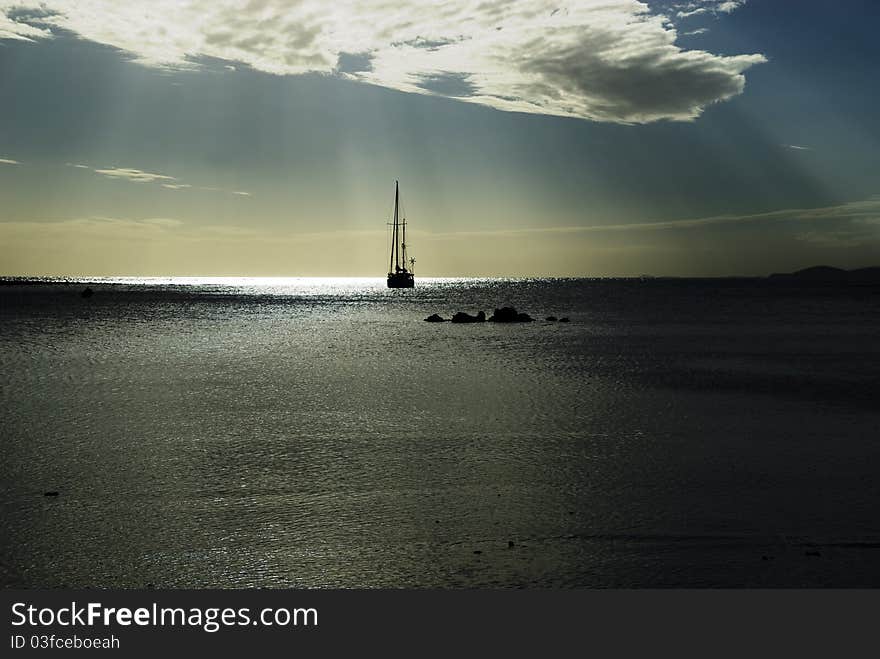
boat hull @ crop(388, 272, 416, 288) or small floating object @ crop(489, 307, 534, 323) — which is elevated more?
boat hull @ crop(388, 272, 416, 288)

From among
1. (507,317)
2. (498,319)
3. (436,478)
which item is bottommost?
(436,478)

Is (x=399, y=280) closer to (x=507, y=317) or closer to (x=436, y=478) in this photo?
(x=507, y=317)

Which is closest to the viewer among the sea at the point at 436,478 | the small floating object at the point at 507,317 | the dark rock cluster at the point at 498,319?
the sea at the point at 436,478

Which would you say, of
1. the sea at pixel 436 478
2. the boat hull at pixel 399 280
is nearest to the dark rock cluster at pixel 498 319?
the sea at pixel 436 478

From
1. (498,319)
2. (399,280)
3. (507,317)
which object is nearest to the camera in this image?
(498,319)

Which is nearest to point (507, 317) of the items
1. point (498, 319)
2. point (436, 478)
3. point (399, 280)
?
point (498, 319)

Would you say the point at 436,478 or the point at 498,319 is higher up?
the point at 498,319

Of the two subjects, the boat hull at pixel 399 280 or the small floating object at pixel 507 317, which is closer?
the small floating object at pixel 507 317

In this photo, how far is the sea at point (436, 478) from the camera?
29.3 feet

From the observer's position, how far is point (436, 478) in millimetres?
13164

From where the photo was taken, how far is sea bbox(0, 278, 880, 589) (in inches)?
352

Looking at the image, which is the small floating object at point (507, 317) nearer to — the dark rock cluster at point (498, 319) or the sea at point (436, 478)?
the dark rock cluster at point (498, 319)

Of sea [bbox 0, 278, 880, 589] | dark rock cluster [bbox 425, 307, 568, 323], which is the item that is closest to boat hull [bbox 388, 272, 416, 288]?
dark rock cluster [bbox 425, 307, 568, 323]

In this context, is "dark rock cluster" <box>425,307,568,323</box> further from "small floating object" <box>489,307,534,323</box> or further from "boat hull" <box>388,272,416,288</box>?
"boat hull" <box>388,272,416,288</box>
